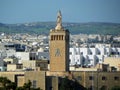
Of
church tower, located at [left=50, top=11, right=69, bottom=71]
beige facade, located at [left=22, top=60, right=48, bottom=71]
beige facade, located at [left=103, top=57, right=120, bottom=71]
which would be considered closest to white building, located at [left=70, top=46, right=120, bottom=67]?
beige facade, located at [left=103, top=57, right=120, bottom=71]

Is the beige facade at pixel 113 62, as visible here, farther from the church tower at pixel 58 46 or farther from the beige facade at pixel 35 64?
the church tower at pixel 58 46

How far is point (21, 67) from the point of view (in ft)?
260

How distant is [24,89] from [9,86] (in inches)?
27.0

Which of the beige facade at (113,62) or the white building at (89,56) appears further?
the white building at (89,56)

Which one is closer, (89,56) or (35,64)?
(35,64)

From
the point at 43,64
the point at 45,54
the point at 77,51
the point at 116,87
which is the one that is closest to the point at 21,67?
the point at 43,64

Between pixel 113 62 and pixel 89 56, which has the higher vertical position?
pixel 113 62

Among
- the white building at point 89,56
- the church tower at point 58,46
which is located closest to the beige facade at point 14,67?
the church tower at point 58,46

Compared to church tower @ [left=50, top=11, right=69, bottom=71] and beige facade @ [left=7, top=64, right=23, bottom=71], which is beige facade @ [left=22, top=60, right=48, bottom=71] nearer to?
beige facade @ [left=7, top=64, right=23, bottom=71]

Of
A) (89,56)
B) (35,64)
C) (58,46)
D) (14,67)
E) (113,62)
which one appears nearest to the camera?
(58,46)

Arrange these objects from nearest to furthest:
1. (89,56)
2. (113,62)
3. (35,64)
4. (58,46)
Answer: (58,46), (35,64), (113,62), (89,56)

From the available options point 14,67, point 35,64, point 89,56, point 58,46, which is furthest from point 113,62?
point 89,56

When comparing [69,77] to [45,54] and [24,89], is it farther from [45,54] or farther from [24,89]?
[45,54]

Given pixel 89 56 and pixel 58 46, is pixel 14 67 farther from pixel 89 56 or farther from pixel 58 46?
pixel 89 56
